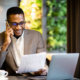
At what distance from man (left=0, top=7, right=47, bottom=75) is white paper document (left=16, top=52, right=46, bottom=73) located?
1.06ft

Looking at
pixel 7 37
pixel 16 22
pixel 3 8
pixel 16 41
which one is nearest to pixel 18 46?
pixel 16 41

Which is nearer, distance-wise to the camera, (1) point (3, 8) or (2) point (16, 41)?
(2) point (16, 41)

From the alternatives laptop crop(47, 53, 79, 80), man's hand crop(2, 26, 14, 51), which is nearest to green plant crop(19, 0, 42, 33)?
man's hand crop(2, 26, 14, 51)

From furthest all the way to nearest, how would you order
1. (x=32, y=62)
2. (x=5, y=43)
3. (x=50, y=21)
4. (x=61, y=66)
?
(x=50, y=21)
(x=5, y=43)
(x=32, y=62)
(x=61, y=66)

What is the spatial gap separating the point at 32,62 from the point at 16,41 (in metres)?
0.54

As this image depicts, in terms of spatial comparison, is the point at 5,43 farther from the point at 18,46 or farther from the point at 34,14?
the point at 34,14

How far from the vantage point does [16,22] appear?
211cm

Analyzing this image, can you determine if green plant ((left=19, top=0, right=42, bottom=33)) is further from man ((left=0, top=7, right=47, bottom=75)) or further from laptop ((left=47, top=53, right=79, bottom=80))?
laptop ((left=47, top=53, right=79, bottom=80))

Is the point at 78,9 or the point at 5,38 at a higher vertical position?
the point at 78,9

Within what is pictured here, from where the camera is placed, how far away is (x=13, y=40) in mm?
2135

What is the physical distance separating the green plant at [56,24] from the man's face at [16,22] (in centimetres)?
245

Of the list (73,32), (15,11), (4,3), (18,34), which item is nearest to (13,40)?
Result: (18,34)

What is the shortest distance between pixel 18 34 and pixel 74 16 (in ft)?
3.67

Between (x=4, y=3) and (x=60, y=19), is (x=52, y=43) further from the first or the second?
(x=4, y=3)
